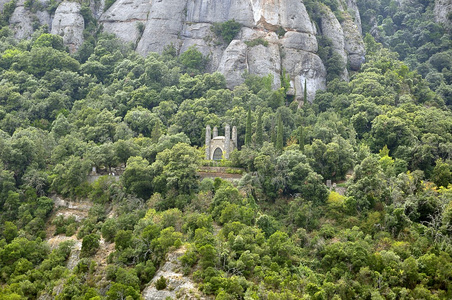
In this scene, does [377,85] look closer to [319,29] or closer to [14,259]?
[319,29]

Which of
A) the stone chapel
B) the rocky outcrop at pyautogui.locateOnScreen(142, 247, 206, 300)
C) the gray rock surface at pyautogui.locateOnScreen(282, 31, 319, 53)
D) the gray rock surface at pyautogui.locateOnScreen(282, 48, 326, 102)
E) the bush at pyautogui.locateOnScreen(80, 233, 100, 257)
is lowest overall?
the rocky outcrop at pyautogui.locateOnScreen(142, 247, 206, 300)

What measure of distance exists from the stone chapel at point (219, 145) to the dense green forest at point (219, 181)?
47.0 inches

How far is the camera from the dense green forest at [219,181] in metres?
42.6

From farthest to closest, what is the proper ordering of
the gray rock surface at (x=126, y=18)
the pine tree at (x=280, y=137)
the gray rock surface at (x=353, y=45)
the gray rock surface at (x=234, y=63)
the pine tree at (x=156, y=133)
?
the gray rock surface at (x=126, y=18) → the gray rock surface at (x=353, y=45) → the gray rock surface at (x=234, y=63) → the pine tree at (x=156, y=133) → the pine tree at (x=280, y=137)

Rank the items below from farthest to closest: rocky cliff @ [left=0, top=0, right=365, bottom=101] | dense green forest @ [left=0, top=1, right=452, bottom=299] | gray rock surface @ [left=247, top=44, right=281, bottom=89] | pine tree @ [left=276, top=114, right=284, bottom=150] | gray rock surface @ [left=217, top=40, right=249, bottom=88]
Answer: rocky cliff @ [left=0, top=0, right=365, bottom=101] → gray rock surface @ [left=247, top=44, right=281, bottom=89] → gray rock surface @ [left=217, top=40, right=249, bottom=88] → pine tree @ [left=276, top=114, right=284, bottom=150] → dense green forest @ [left=0, top=1, right=452, bottom=299]

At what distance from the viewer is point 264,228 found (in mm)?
47562

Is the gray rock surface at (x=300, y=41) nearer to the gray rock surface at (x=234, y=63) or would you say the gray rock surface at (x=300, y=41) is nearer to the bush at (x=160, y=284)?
the gray rock surface at (x=234, y=63)

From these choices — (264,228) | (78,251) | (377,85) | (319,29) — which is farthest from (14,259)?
(319,29)

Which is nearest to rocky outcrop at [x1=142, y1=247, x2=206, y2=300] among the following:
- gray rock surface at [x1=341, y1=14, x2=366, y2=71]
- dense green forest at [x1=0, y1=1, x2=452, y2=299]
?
dense green forest at [x1=0, y1=1, x2=452, y2=299]

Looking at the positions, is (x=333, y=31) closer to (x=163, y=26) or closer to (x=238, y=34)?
(x=238, y=34)

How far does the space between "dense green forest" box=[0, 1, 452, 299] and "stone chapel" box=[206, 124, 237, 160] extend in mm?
1195

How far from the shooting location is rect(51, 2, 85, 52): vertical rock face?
267ft

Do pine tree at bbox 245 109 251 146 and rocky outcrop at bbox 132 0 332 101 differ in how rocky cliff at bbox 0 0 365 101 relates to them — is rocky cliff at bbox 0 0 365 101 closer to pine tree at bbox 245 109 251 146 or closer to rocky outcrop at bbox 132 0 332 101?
rocky outcrop at bbox 132 0 332 101

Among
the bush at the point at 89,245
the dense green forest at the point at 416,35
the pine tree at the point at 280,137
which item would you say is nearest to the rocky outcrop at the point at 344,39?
the dense green forest at the point at 416,35
